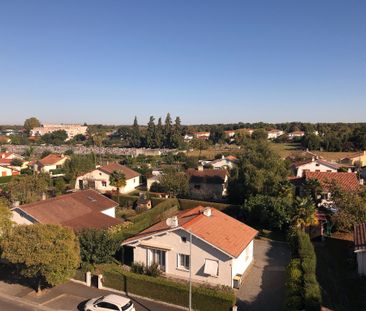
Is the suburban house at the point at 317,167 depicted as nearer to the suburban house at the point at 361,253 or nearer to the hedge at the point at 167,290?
the suburban house at the point at 361,253

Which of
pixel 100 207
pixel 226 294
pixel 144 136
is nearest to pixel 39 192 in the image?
pixel 100 207

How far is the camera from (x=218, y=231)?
26.6 m

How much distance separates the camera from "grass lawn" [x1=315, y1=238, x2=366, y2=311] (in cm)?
2253

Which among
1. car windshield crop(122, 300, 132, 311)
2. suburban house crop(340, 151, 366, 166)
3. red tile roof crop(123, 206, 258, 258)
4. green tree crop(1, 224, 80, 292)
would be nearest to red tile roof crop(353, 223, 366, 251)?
red tile roof crop(123, 206, 258, 258)

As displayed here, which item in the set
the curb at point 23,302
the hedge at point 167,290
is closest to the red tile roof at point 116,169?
the hedge at point 167,290

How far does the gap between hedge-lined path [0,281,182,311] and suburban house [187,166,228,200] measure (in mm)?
32487

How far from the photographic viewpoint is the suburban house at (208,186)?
56.2 metres

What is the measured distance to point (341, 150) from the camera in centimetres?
11988

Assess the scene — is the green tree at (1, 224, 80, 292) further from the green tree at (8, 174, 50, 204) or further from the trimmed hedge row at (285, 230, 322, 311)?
the green tree at (8, 174, 50, 204)

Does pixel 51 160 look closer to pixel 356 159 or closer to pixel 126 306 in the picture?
pixel 356 159

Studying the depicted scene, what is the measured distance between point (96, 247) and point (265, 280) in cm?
1208

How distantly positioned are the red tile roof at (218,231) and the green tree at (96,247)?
1288mm

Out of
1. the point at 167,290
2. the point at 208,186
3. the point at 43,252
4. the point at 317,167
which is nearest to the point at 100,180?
the point at 208,186

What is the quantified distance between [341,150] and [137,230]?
102362mm
